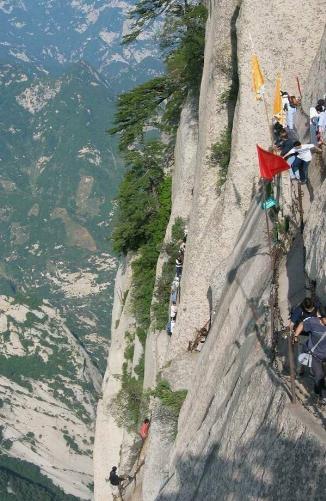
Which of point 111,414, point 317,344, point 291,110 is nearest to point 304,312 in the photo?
point 317,344

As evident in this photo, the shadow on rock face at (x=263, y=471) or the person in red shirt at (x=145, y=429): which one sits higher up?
the shadow on rock face at (x=263, y=471)

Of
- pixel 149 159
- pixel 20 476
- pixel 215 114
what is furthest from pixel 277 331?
pixel 20 476

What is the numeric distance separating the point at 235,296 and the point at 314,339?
8.05 m

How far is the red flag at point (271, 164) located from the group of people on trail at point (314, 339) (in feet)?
18.7

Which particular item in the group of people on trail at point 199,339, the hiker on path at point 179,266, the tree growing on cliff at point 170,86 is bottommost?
the group of people on trail at point 199,339

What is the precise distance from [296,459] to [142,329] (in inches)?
1105

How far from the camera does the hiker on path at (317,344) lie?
521 inches

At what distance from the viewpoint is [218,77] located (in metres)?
29.2

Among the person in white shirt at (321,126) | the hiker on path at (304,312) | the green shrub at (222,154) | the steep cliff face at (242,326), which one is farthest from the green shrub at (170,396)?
the hiker on path at (304,312)

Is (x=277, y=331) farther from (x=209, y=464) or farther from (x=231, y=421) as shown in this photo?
(x=209, y=464)

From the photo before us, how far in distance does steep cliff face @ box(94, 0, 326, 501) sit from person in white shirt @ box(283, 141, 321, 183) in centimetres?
43

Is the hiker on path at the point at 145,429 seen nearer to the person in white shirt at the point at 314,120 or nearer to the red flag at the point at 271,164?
the red flag at the point at 271,164

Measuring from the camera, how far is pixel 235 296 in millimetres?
21500

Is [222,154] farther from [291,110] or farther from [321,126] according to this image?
[321,126]
